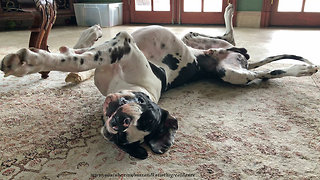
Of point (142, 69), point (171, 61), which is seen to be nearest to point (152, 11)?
point (171, 61)

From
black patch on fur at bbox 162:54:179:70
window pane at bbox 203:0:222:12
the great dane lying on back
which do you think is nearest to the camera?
the great dane lying on back

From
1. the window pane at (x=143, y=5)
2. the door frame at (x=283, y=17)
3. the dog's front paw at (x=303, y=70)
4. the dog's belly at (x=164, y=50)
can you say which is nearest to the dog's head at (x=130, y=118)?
the dog's belly at (x=164, y=50)

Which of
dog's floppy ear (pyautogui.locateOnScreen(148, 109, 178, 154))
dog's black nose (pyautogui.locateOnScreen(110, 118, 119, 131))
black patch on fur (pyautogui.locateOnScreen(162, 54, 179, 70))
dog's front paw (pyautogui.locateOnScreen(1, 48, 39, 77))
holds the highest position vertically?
dog's front paw (pyautogui.locateOnScreen(1, 48, 39, 77))

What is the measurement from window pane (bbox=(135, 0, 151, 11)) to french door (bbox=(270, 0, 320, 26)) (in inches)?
74.8

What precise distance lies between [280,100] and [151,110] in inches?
33.4

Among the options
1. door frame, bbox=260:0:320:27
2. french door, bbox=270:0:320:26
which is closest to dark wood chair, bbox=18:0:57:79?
door frame, bbox=260:0:320:27

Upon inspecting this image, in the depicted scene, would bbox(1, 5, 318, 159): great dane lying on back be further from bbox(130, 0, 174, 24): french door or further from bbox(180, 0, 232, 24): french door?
bbox(130, 0, 174, 24): french door

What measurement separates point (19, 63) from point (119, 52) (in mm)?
412

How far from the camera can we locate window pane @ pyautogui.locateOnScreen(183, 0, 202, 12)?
4.41 m

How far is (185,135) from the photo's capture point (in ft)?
3.71

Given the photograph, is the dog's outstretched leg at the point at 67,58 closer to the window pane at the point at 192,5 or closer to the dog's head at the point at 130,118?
the dog's head at the point at 130,118

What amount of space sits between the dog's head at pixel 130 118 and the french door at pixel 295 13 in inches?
148

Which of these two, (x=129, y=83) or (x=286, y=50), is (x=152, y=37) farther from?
(x=286, y=50)

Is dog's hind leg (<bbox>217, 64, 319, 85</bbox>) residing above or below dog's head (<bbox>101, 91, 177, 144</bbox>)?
below
